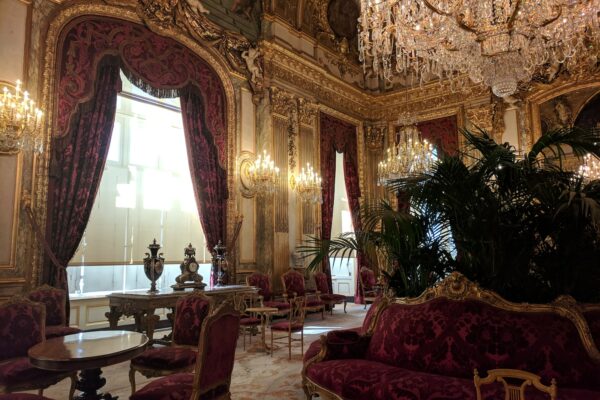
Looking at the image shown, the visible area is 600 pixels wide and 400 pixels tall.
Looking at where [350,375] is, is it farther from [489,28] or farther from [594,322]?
[489,28]

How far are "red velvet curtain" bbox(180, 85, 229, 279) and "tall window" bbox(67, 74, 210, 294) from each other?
27.5 inches

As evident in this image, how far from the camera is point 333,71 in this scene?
9586mm

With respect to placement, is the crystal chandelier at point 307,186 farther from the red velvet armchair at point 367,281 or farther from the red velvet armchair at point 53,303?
the red velvet armchair at point 53,303

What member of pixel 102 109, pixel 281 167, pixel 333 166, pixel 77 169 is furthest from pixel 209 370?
pixel 333 166

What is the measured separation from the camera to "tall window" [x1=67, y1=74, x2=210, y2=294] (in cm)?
662

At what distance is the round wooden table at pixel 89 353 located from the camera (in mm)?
2438

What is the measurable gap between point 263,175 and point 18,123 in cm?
351

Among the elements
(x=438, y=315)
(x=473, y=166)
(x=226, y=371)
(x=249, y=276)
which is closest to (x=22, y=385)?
(x=226, y=371)

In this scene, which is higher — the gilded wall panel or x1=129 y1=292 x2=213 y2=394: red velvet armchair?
the gilded wall panel

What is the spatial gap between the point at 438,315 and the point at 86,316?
5019 millimetres

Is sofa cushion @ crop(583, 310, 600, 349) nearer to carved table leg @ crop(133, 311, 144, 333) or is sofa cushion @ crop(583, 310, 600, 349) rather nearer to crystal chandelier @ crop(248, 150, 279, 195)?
carved table leg @ crop(133, 311, 144, 333)

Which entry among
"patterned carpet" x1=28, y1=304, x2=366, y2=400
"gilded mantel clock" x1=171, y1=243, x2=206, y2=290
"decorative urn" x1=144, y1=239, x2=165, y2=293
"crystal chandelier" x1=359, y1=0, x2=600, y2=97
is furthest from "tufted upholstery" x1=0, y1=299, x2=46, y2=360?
"crystal chandelier" x1=359, y1=0, x2=600, y2=97

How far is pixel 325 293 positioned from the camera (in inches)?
319

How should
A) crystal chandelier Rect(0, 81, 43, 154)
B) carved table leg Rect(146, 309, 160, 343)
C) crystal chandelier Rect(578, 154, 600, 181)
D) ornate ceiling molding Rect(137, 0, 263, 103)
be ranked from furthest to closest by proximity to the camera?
crystal chandelier Rect(578, 154, 600, 181) < ornate ceiling molding Rect(137, 0, 263, 103) < carved table leg Rect(146, 309, 160, 343) < crystal chandelier Rect(0, 81, 43, 154)
